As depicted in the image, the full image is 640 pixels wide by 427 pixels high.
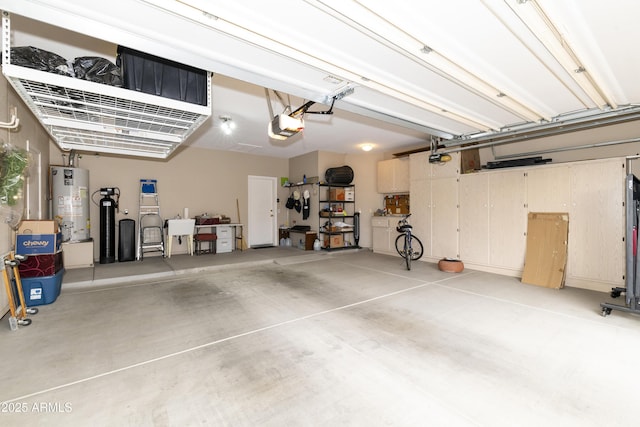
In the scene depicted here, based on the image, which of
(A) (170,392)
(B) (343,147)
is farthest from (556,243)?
(A) (170,392)

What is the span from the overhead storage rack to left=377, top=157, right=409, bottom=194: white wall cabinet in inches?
212

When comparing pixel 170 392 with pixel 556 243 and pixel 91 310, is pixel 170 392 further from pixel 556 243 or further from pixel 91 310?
pixel 556 243

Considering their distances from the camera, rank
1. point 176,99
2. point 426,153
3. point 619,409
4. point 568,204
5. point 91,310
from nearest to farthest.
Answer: point 619,409, point 176,99, point 91,310, point 568,204, point 426,153

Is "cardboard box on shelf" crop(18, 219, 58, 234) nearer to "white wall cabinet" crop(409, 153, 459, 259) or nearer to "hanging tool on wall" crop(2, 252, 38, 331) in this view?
"hanging tool on wall" crop(2, 252, 38, 331)

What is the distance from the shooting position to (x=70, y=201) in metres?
5.38

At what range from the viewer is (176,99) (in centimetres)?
310

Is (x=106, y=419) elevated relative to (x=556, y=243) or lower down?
lower down

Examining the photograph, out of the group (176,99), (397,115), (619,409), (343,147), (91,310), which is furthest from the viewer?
(343,147)

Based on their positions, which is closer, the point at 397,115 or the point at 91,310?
the point at 91,310

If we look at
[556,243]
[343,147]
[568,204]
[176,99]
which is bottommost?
[556,243]

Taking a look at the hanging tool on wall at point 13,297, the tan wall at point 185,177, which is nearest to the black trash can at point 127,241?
the tan wall at point 185,177

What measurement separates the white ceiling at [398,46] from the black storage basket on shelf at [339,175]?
4030mm

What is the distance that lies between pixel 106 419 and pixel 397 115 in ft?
13.8

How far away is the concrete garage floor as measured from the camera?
169cm
